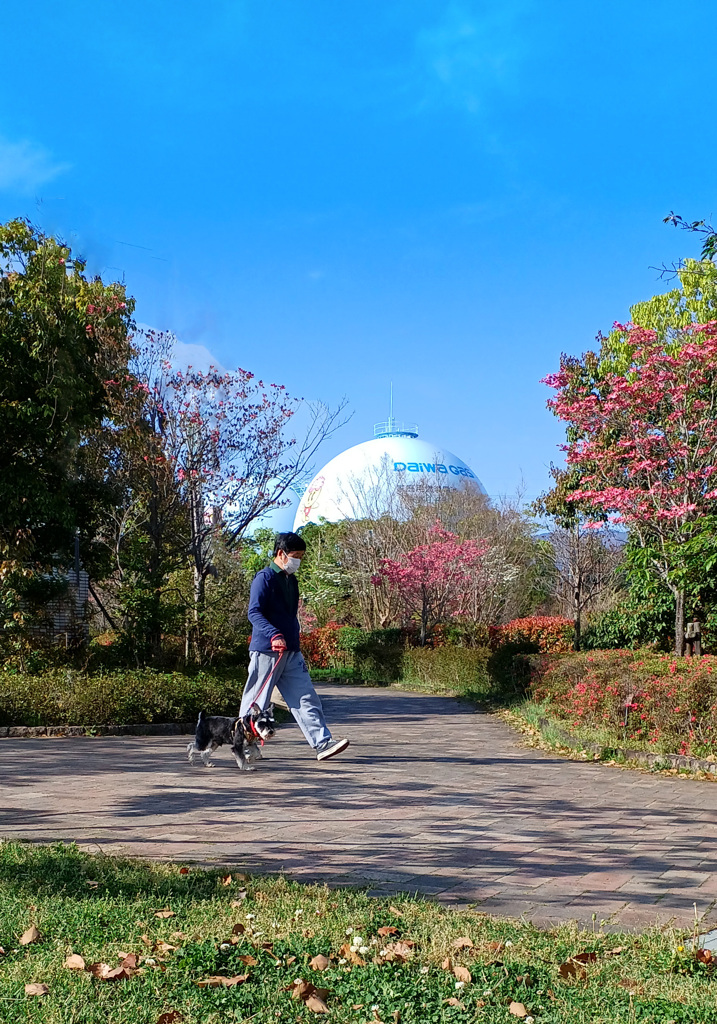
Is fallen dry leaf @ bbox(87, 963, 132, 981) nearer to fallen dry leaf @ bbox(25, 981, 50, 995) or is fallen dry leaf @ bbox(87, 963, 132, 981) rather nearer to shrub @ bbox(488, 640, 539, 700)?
fallen dry leaf @ bbox(25, 981, 50, 995)

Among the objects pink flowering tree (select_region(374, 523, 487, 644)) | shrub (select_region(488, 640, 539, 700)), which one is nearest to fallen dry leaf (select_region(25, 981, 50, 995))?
shrub (select_region(488, 640, 539, 700))

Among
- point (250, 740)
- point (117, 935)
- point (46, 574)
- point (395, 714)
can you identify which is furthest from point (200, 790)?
point (46, 574)

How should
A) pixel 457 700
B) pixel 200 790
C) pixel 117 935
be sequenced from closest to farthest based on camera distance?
1. pixel 117 935
2. pixel 200 790
3. pixel 457 700

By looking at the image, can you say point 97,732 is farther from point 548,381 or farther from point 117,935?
point 548,381

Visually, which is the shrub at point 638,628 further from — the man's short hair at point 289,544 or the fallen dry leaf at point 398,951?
the fallen dry leaf at point 398,951

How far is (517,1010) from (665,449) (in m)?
12.4

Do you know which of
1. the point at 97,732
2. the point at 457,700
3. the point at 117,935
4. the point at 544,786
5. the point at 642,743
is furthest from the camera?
the point at 457,700

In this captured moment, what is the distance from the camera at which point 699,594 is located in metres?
14.6

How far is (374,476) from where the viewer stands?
37.6 m

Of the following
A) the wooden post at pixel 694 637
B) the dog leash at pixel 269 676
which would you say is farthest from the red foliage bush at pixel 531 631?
the dog leash at pixel 269 676

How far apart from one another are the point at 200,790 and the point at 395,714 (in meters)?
8.49

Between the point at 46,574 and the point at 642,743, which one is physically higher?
the point at 46,574

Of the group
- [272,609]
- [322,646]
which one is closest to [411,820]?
[272,609]

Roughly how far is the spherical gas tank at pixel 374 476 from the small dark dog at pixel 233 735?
25.6 m
